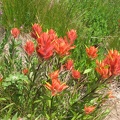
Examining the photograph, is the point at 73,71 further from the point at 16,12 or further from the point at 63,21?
the point at 16,12

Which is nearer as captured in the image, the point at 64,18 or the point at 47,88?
the point at 47,88

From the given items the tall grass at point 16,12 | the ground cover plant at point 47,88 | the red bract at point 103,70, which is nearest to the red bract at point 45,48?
the ground cover plant at point 47,88

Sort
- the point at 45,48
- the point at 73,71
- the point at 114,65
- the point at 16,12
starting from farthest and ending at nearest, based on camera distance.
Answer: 1. the point at 16,12
2. the point at 73,71
3. the point at 114,65
4. the point at 45,48

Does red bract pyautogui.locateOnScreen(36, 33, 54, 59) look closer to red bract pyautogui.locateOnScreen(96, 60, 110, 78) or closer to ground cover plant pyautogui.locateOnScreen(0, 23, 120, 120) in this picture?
ground cover plant pyautogui.locateOnScreen(0, 23, 120, 120)

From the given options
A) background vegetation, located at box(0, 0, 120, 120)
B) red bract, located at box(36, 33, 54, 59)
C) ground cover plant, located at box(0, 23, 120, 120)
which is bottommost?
ground cover plant, located at box(0, 23, 120, 120)

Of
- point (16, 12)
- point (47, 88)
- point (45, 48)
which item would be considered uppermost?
point (16, 12)

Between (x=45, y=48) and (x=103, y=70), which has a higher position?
(x=45, y=48)

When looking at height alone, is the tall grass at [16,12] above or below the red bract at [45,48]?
above

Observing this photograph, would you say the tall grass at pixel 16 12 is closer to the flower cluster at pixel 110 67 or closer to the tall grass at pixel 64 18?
the tall grass at pixel 64 18

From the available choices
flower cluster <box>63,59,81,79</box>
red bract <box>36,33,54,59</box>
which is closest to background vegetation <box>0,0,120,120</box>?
flower cluster <box>63,59,81,79</box>

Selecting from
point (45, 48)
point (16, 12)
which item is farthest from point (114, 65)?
point (16, 12)

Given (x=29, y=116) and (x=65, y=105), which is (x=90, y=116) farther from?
(x=29, y=116)

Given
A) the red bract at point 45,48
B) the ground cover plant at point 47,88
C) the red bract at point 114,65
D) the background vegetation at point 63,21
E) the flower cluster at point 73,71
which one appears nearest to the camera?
the red bract at point 45,48

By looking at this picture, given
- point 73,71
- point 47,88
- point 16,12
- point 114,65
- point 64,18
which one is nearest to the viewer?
point 114,65
